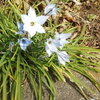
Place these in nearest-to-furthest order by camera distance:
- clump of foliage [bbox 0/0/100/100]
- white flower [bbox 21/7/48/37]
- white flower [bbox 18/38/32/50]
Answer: white flower [bbox 21/7/48/37], white flower [bbox 18/38/32/50], clump of foliage [bbox 0/0/100/100]

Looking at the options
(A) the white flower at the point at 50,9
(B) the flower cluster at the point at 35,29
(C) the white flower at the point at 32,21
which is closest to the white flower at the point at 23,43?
(B) the flower cluster at the point at 35,29

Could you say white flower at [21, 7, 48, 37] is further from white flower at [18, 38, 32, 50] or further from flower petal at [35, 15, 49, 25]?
white flower at [18, 38, 32, 50]

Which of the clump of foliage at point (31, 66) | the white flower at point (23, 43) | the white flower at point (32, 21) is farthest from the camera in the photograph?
the clump of foliage at point (31, 66)

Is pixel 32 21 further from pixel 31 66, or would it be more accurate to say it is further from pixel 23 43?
pixel 31 66

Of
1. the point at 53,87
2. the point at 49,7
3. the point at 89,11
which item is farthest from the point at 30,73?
the point at 89,11

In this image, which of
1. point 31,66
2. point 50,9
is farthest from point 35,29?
point 31,66

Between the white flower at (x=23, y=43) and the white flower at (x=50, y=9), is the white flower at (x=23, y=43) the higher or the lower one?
the lower one

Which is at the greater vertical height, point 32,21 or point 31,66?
point 32,21

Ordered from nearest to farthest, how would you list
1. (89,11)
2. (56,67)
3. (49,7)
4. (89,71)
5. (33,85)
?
(49,7)
(33,85)
(56,67)
(89,71)
(89,11)

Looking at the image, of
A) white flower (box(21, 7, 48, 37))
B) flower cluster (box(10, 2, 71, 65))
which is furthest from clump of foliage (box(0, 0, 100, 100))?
white flower (box(21, 7, 48, 37))

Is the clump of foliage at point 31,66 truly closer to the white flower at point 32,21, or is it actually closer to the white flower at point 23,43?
the white flower at point 23,43

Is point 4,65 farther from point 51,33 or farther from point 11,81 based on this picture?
Answer: point 51,33
